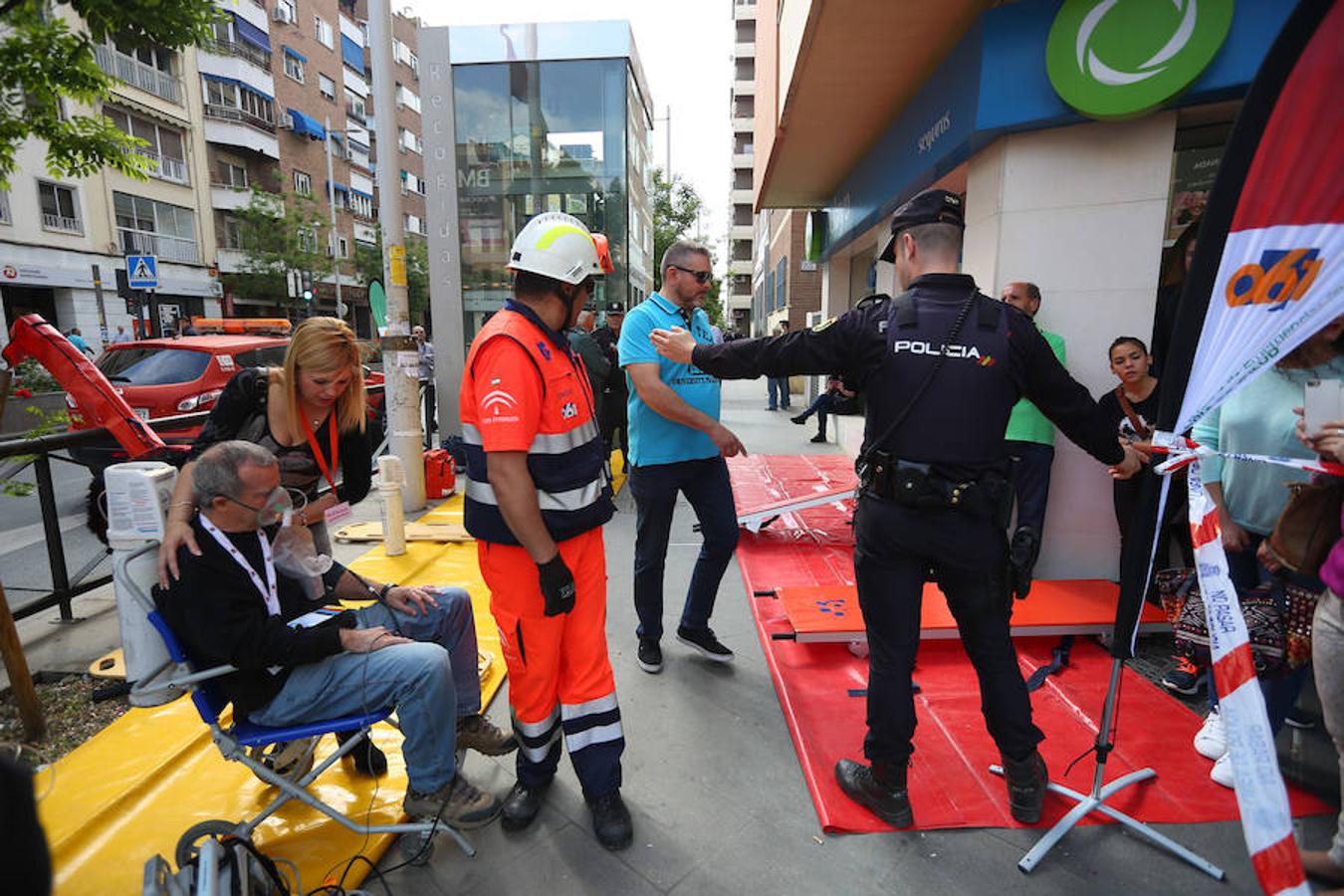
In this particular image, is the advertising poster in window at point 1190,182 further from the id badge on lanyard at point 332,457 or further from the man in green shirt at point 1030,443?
the id badge on lanyard at point 332,457

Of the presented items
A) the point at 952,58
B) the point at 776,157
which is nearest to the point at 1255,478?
the point at 952,58

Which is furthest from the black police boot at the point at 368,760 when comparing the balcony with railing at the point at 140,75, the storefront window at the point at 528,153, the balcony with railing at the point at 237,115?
the balcony with railing at the point at 237,115

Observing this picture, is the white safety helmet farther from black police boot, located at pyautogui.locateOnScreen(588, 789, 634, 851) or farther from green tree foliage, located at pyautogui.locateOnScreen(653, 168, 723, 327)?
green tree foliage, located at pyautogui.locateOnScreen(653, 168, 723, 327)

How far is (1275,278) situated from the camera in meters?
1.74

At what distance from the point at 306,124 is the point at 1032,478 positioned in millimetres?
38629

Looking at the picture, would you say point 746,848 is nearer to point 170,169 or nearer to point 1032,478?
point 1032,478

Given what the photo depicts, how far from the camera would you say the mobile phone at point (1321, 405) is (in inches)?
76.4

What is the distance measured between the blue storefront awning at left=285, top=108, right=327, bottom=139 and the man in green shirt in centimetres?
3792

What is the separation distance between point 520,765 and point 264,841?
897 mm

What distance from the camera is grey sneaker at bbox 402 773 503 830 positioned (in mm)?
2365

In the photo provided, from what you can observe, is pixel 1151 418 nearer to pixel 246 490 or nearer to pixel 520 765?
pixel 520 765

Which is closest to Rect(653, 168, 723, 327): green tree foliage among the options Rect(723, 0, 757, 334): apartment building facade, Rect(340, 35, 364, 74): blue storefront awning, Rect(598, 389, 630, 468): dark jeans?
Rect(723, 0, 757, 334): apartment building facade

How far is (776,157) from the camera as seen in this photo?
8359 millimetres

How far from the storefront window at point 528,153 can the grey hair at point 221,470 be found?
7.09 metres
